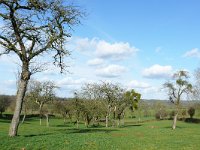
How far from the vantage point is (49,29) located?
28.0 metres

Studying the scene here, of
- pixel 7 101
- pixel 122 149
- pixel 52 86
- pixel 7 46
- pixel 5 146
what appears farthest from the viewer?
pixel 7 101

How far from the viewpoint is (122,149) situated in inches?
834

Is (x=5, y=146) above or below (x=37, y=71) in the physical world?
below

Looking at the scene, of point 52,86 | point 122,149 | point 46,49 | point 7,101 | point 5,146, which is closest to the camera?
point 5,146

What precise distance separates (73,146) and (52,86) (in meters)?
55.4

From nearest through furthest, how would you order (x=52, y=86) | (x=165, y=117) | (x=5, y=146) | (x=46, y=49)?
(x=5, y=146), (x=46, y=49), (x=52, y=86), (x=165, y=117)

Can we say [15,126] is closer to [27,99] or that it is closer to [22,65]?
[22,65]

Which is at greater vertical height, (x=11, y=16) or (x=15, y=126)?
(x=11, y=16)

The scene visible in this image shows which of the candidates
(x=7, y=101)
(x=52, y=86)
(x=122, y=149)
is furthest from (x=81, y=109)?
(x=122, y=149)

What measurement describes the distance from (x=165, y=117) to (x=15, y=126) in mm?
108149

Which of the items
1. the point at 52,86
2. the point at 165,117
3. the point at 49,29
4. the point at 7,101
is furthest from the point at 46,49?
the point at 165,117

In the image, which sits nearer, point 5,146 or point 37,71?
point 5,146

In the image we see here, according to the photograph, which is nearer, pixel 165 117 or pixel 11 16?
pixel 11 16

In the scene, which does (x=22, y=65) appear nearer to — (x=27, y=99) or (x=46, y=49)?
(x=46, y=49)
